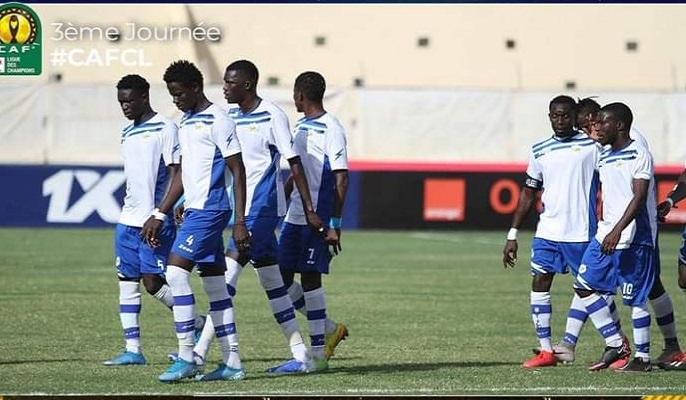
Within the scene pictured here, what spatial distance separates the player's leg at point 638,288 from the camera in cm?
1173

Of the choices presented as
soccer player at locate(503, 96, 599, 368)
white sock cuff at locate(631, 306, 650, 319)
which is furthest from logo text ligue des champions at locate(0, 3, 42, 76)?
white sock cuff at locate(631, 306, 650, 319)

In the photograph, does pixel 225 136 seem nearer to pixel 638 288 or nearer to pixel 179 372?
pixel 179 372

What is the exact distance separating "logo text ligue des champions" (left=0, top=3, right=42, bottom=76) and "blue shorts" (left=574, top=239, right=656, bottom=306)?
38.6ft

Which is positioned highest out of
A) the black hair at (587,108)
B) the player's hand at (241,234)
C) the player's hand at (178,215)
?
→ the black hair at (587,108)

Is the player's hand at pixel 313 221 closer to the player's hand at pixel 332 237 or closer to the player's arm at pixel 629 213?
the player's hand at pixel 332 237

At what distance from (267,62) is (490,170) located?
627cm

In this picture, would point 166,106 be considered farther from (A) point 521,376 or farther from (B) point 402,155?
(A) point 521,376

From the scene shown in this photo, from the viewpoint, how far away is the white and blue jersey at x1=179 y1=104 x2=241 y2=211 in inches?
418

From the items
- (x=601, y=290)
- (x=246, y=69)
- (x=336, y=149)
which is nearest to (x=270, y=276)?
(x=336, y=149)

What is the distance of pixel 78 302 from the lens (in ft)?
55.0

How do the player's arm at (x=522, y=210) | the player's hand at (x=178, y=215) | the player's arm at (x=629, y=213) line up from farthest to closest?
the player's arm at (x=522, y=210), the player's hand at (x=178, y=215), the player's arm at (x=629, y=213)

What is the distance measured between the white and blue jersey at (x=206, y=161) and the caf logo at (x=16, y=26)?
A: 11.5m

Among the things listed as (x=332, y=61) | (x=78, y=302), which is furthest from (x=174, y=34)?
(x=78, y=302)

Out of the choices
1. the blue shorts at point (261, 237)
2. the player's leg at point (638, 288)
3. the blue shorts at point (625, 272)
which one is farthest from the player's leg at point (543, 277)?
the blue shorts at point (261, 237)
